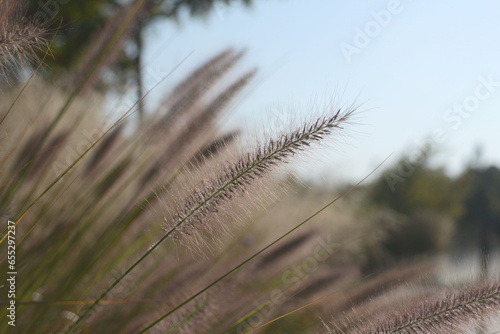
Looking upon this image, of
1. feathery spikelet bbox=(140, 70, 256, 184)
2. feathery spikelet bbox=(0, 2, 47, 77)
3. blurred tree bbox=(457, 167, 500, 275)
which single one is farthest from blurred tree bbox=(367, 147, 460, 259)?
feathery spikelet bbox=(0, 2, 47, 77)

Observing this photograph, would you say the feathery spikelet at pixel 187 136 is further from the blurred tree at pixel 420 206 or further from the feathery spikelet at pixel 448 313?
the blurred tree at pixel 420 206

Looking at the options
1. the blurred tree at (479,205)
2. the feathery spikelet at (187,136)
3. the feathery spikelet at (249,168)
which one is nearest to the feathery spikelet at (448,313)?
the feathery spikelet at (249,168)

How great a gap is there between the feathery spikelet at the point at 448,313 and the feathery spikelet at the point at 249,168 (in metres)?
0.31

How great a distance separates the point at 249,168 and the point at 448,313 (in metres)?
0.41

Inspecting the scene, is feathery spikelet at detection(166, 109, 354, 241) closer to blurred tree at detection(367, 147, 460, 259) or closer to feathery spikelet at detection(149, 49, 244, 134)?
feathery spikelet at detection(149, 49, 244, 134)

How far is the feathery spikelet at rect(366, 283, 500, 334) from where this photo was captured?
2.37 feet

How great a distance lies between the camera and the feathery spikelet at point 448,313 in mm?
724

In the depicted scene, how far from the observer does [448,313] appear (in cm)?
74

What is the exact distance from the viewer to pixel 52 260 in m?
1.09

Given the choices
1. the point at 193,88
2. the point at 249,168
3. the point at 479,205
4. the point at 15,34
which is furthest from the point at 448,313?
the point at 479,205

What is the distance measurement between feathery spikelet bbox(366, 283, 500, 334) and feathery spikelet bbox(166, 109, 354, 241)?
1.02 feet

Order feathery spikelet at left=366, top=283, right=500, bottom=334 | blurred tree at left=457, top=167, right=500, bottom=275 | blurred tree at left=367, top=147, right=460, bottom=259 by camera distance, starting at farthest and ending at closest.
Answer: blurred tree at left=457, top=167, right=500, bottom=275 < blurred tree at left=367, top=147, right=460, bottom=259 < feathery spikelet at left=366, top=283, right=500, bottom=334

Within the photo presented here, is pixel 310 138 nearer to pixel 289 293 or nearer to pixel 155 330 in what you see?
pixel 155 330

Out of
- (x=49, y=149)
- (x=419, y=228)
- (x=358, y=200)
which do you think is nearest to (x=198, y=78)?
(x=49, y=149)
